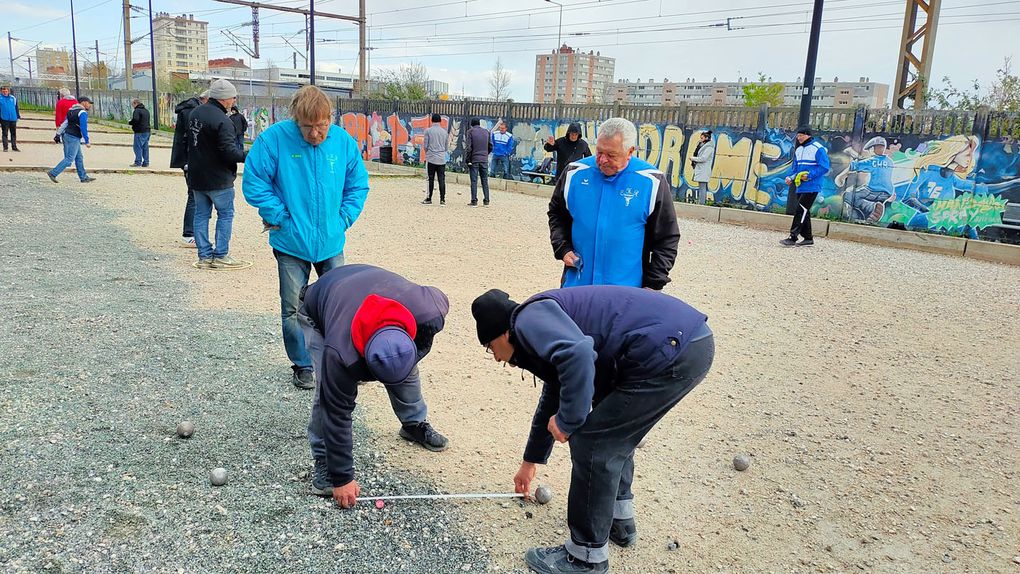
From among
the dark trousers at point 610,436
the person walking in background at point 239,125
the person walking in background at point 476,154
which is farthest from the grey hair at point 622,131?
the person walking in background at point 476,154

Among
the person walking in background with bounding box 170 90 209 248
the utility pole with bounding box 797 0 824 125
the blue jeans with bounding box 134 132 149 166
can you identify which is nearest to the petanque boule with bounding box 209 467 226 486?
the person walking in background with bounding box 170 90 209 248

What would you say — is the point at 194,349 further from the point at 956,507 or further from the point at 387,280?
the point at 956,507

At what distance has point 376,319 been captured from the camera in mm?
2545

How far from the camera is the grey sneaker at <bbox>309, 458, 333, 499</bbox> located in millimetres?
3391

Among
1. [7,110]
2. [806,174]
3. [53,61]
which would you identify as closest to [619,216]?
[806,174]

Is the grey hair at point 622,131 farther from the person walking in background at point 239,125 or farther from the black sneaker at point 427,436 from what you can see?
the person walking in background at point 239,125

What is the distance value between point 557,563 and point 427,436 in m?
1.25

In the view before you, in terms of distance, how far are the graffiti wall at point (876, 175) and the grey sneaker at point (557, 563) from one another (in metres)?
11.6

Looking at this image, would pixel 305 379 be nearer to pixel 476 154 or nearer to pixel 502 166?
pixel 476 154

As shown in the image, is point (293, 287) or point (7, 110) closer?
point (293, 287)

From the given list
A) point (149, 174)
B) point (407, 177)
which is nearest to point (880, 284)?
point (407, 177)

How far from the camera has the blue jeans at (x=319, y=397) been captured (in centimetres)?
331

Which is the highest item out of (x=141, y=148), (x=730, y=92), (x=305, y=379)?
(x=730, y=92)

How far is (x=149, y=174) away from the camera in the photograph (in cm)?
1656
